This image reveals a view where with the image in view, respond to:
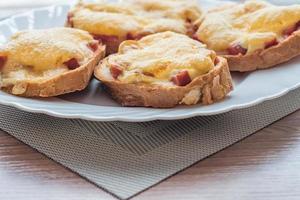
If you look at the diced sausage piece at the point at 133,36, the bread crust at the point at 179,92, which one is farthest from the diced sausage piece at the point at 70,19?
the bread crust at the point at 179,92

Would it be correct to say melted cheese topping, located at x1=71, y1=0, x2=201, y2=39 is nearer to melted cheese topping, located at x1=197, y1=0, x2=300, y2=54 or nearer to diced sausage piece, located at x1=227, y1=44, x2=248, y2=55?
melted cheese topping, located at x1=197, y1=0, x2=300, y2=54

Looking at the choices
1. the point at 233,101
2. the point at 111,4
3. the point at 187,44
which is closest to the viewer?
the point at 233,101

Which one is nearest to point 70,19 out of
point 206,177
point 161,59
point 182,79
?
point 161,59

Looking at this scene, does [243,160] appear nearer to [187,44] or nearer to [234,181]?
[234,181]

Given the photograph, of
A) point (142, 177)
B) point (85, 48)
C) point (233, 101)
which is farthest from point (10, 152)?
point (233, 101)

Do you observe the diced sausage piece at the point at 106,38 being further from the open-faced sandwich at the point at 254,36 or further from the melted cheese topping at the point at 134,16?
the open-faced sandwich at the point at 254,36

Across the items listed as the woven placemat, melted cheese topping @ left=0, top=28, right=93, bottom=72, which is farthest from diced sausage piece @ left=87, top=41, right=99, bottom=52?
the woven placemat

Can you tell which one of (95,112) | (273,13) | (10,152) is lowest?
(10,152)

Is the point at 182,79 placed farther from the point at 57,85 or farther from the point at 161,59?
the point at 57,85
